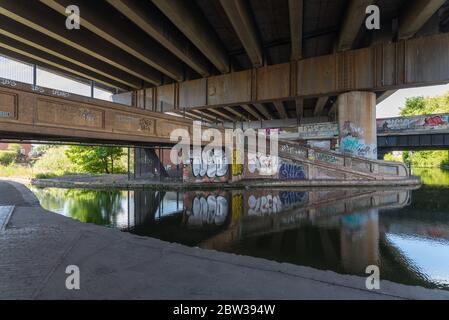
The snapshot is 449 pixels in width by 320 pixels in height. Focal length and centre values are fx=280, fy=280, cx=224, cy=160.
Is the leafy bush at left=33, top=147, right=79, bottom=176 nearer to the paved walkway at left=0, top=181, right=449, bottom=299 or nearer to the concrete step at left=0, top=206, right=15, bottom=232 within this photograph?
the concrete step at left=0, top=206, right=15, bottom=232

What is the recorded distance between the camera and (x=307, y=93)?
744 inches

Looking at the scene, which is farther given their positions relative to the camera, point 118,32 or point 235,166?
point 235,166

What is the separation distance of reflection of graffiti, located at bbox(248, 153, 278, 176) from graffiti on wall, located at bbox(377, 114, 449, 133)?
21458mm

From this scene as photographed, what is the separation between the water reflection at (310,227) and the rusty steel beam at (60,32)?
28.0 ft

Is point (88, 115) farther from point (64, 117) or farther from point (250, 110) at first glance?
point (250, 110)

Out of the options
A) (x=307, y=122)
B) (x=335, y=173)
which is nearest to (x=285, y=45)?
(x=335, y=173)

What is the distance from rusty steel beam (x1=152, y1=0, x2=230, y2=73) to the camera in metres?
12.3

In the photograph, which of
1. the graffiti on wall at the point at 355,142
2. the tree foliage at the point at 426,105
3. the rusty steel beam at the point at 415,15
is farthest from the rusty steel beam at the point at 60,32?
the tree foliage at the point at 426,105

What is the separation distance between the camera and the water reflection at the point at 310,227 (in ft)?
19.5

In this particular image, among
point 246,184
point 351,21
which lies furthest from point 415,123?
point 351,21

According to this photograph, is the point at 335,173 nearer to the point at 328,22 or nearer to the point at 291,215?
the point at 328,22

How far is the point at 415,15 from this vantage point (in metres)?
13.9

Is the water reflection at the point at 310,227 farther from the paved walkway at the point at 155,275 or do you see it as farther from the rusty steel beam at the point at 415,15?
the rusty steel beam at the point at 415,15

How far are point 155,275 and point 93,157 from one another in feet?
106
